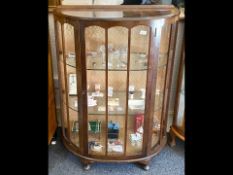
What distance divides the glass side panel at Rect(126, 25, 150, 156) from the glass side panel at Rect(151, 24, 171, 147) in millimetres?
90

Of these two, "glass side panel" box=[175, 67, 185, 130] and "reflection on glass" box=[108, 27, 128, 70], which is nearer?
"reflection on glass" box=[108, 27, 128, 70]

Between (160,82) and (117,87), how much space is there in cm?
27

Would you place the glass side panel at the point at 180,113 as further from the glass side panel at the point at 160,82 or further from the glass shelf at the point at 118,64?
the glass shelf at the point at 118,64

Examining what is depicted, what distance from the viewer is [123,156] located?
65.0 inches

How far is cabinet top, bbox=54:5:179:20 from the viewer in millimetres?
1322

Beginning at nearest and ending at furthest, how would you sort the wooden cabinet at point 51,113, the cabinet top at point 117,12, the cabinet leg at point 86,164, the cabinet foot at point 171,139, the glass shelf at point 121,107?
1. the cabinet top at point 117,12
2. the glass shelf at point 121,107
3. the cabinet leg at point 86,164
4. the wooden cabinet at point 51,113
5. the cabinet foot at point 171,139

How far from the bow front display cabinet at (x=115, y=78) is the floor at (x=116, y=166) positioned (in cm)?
8

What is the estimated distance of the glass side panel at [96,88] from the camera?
1.42 meters

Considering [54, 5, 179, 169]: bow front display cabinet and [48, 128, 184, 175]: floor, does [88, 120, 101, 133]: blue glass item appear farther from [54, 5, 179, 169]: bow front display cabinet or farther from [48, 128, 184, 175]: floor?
[48, 128, 184, 175]: floor

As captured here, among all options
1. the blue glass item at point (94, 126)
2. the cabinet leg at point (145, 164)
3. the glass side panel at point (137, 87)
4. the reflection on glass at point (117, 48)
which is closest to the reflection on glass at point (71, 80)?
the blue glass item at point (94, 126)

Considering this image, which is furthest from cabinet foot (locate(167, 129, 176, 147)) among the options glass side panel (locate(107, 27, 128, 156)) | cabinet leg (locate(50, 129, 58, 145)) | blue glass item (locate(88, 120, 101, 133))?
cabinet leg (locate(50, 129, 58, 145))

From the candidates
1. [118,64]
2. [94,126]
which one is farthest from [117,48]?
[94,126]
